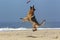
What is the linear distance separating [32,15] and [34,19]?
0.75 ft

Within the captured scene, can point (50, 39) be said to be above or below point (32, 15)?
below

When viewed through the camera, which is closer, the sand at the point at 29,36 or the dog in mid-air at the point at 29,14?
the dog in mid-air at the point at 29,14

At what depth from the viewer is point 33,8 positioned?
15555 millimetres

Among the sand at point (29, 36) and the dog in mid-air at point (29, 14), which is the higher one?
the dog in mid-air at point (29, 14)

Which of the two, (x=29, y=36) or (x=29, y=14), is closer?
(x=29, y=14)

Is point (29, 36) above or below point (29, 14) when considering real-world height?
below

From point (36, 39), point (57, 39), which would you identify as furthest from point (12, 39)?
point (57, 39)

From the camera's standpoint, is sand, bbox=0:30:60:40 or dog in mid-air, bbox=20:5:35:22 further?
sand, bbox=0:30:60:40

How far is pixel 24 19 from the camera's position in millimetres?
15836

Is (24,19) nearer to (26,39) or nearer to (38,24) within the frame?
(38,24)

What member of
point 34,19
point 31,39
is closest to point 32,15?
point 34,19

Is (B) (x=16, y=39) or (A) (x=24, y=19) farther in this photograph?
(B) (x=16, y=39)

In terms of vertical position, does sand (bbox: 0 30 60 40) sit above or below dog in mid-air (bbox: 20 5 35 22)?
below

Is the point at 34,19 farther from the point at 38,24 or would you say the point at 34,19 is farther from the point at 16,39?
the point at 16,39
